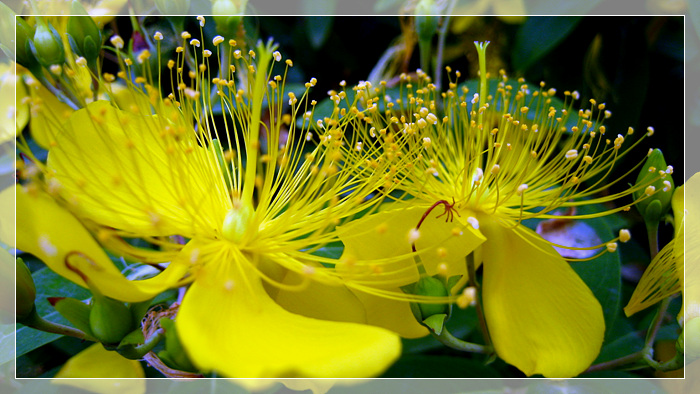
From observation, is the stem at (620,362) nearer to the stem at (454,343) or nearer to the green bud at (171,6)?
the stem at (454,343)

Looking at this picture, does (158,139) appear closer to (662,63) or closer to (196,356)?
(196,356)

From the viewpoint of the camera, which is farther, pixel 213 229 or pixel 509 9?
pixel 509 9

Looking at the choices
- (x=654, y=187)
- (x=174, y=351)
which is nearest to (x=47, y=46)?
(x=174, y=351)

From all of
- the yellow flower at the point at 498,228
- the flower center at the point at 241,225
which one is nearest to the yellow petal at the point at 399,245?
the yellow flower at the point at 498,228

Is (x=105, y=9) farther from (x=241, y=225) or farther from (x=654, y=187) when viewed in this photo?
(x=654, y=187)

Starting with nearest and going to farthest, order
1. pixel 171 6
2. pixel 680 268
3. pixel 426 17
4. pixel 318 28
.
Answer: pixel 680 268 → pixel 171 6 → pixel 426 17 → pixel 318 28

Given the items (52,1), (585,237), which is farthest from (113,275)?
(585,237)
